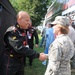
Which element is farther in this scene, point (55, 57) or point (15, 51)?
point (15, 51)

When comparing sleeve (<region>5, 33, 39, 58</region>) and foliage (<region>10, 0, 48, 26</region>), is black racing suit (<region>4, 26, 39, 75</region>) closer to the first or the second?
sleeve (<region>5, 33, 39, 58</region>)

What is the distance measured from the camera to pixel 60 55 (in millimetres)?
3805

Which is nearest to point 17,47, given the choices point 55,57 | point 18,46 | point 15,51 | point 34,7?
point 18,46

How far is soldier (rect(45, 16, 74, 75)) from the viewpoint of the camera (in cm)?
381

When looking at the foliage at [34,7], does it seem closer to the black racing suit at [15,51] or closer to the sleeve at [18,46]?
the black racing suit at [15,51]

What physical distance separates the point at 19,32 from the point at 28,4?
46.7 metres

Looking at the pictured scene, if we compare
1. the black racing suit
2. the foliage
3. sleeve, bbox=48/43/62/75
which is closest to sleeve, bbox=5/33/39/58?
the black racing suit

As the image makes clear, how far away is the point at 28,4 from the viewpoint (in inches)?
1980

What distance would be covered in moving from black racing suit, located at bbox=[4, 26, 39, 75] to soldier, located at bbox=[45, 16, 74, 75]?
1.05 feet

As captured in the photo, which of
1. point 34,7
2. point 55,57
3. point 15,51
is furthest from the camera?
point 34,7

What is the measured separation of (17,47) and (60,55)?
64 centimetres

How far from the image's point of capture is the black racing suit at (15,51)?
391 cm

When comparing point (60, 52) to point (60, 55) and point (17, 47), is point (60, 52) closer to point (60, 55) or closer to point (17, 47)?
point (60, 55)

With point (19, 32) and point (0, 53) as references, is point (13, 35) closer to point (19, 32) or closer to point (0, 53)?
point (19, 32)
